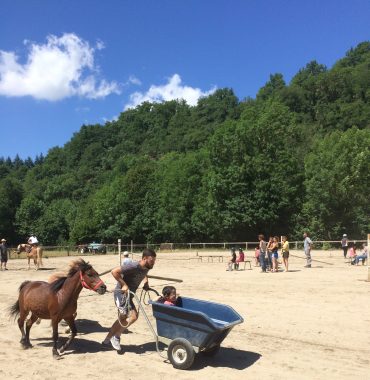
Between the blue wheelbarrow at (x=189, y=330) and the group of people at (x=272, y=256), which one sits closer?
the blue wheelbarrow at (x=189, y=330)

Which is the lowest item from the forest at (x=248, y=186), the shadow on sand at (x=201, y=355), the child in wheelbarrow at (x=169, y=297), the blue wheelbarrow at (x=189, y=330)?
the shadow on sand at (x=201, y=355)

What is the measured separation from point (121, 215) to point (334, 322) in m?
56.4

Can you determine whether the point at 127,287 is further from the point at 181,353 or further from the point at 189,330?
the point at 181,353

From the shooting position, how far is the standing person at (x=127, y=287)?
24.3 ft

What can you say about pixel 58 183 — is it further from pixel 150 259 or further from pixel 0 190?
pixel 150 259

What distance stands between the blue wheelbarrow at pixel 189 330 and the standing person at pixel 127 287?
21.3 inches

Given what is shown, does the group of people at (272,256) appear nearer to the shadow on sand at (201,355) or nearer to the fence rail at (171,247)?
the shadow on sand at (201,355)

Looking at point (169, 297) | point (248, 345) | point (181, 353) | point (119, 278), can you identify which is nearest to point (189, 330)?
point (181, 353)

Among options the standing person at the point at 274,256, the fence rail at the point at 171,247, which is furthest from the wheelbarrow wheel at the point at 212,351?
the fence rail at the point at 171,247

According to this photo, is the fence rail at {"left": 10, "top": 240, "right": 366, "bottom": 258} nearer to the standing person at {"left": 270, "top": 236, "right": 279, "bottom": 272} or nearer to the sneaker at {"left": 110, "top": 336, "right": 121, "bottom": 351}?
the standing person at {"left": 270, "top": 236, "right": 279, "bottom": 272}

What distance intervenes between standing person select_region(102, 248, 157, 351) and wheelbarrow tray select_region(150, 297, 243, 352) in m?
0.54

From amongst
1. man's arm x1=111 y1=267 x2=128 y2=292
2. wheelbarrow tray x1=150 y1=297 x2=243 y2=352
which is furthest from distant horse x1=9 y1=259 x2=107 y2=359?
wheelbarrow tray x1=150 y1=297 x2=243 y2=352

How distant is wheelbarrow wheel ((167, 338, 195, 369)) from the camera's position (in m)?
6.66

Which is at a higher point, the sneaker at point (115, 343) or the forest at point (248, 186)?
the forest at point (248, 186)
